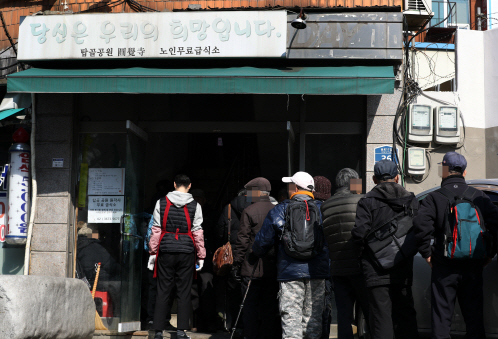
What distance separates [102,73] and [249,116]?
224 centimetres

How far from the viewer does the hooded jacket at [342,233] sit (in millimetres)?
5258

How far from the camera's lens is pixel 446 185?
4.83 metres

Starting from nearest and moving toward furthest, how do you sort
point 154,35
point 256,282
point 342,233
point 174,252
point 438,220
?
point 438,220 → point 342,233 → point 256,282 → point 174,252 → point 154,35

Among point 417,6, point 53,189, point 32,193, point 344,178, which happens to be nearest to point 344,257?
point 344,178

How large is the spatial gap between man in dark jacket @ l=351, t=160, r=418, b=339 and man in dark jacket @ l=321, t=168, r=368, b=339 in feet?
1.11

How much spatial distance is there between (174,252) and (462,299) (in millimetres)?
3272

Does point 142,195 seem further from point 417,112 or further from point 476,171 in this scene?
point 476,171

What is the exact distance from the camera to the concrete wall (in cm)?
808

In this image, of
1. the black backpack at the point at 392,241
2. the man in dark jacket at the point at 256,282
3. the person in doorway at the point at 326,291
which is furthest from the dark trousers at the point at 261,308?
the black backpack at the point at 392,241

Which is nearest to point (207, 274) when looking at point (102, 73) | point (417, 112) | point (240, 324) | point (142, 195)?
point (240, 324)

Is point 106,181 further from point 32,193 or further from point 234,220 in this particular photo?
point 234,220

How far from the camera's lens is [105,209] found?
8.34 meters

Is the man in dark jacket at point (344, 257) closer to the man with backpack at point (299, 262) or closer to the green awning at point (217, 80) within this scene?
the man with backpack at point (299, 262)

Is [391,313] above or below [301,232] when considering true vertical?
below
